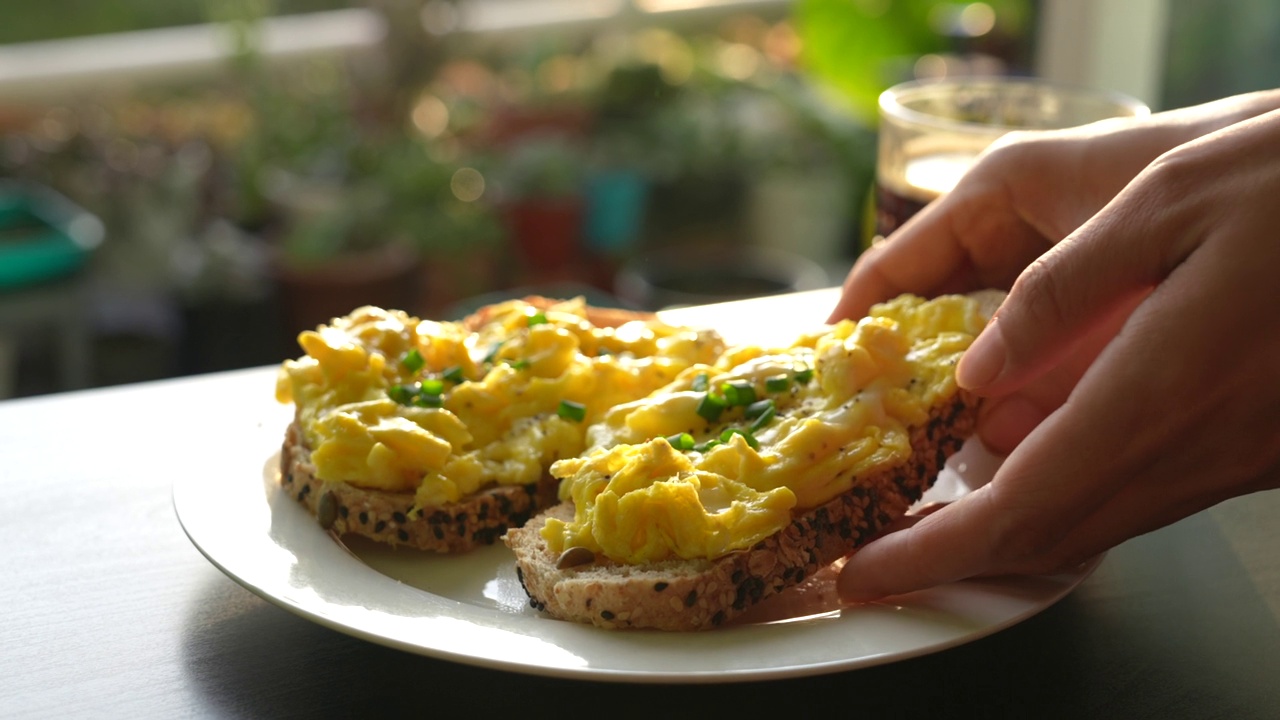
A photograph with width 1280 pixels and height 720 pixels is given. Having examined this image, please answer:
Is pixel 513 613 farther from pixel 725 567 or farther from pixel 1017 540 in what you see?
pixel 1017 540

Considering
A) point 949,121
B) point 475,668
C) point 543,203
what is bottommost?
point 543,203

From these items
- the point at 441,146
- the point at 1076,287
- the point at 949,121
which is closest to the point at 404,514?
the point at 1076,287

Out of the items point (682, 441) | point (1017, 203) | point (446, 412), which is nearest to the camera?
point (682, 441)

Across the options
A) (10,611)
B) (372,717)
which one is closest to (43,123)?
(10,611)

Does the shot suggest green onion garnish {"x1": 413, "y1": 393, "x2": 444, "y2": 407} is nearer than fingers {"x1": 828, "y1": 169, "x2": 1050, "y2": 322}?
Yes

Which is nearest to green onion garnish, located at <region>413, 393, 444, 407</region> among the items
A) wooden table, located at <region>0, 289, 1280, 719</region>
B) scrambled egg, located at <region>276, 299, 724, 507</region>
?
scrambled egg, located at <region>276, 299, 724, 507</region>

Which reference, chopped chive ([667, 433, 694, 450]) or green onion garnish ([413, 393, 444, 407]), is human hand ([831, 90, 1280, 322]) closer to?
chopped chive ([667, 433, 694, 450])

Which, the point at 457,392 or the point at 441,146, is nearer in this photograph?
the point at 457,392
